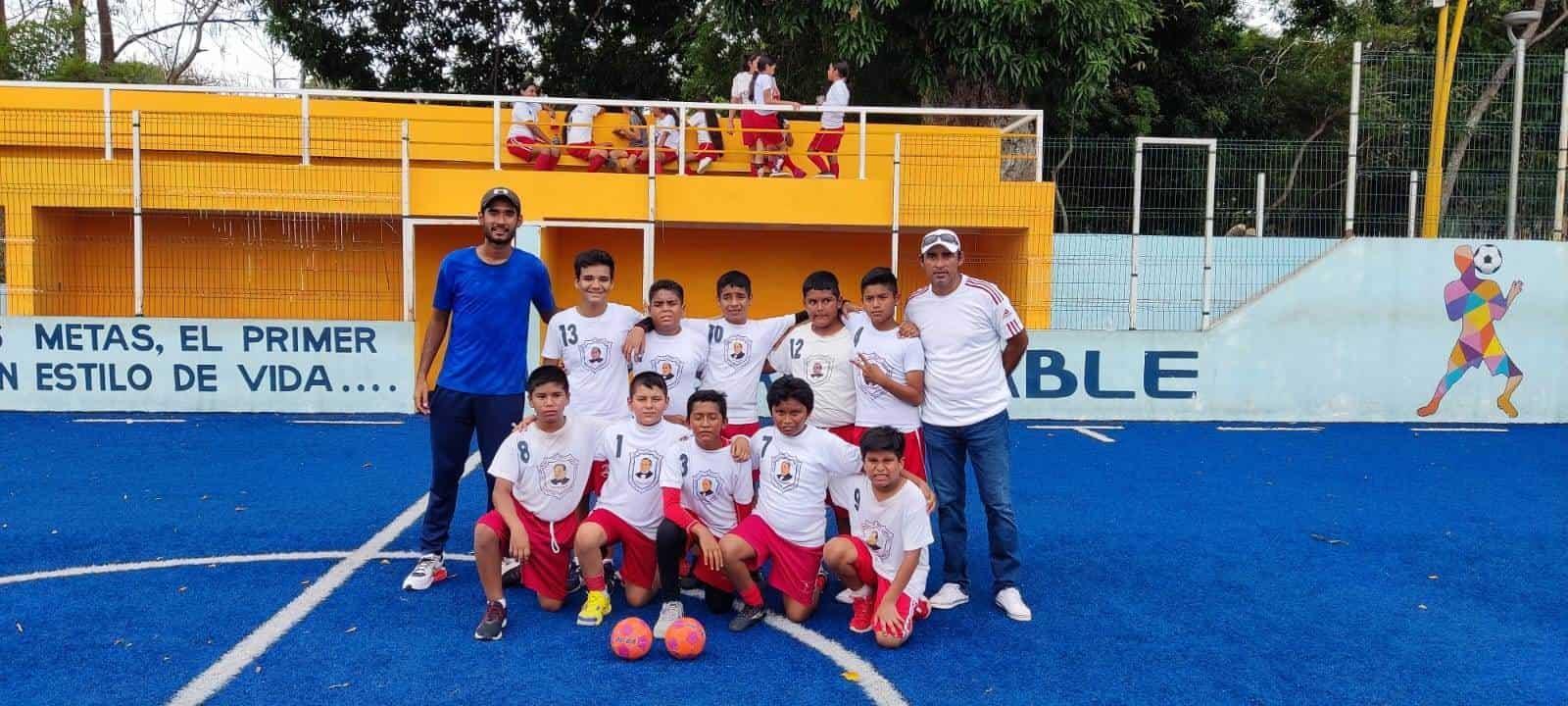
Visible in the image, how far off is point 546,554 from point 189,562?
2.04 meters

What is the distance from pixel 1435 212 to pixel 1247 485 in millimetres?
5583

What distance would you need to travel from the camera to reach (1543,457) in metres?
9.50

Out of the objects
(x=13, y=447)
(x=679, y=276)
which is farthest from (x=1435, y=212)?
(x=13, y=447)

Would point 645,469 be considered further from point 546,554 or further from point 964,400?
point 964,400

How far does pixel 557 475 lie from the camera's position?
4980 mm

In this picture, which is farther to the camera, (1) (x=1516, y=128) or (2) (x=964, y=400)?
(1) (x=1516, y=128)

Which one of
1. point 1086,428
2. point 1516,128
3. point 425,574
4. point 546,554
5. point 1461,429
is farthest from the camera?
point 1516,128

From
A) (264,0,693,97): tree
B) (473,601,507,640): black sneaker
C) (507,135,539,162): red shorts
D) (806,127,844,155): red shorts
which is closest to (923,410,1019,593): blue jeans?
(473,601,507,640): black sneaker

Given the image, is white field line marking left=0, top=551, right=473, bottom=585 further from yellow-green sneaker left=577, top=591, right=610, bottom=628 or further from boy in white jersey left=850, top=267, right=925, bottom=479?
boy in white jersey left=850, top=267, right=925, bottom=479

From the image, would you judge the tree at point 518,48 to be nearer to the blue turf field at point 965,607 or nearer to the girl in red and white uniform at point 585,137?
the girl in red and white uniform at point 585,137

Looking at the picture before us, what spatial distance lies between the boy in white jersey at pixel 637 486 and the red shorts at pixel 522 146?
8.35 m

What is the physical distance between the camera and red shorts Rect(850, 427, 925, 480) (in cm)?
521

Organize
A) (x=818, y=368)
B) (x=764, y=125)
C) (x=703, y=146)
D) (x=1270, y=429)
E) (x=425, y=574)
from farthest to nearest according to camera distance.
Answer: (x=703, y=146) < (x=764, y=125) < (x=1270, y=429) < (x=818, y=368) < (x=425, y=574)

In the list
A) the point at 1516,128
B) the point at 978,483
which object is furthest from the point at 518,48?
the point at 978,483
